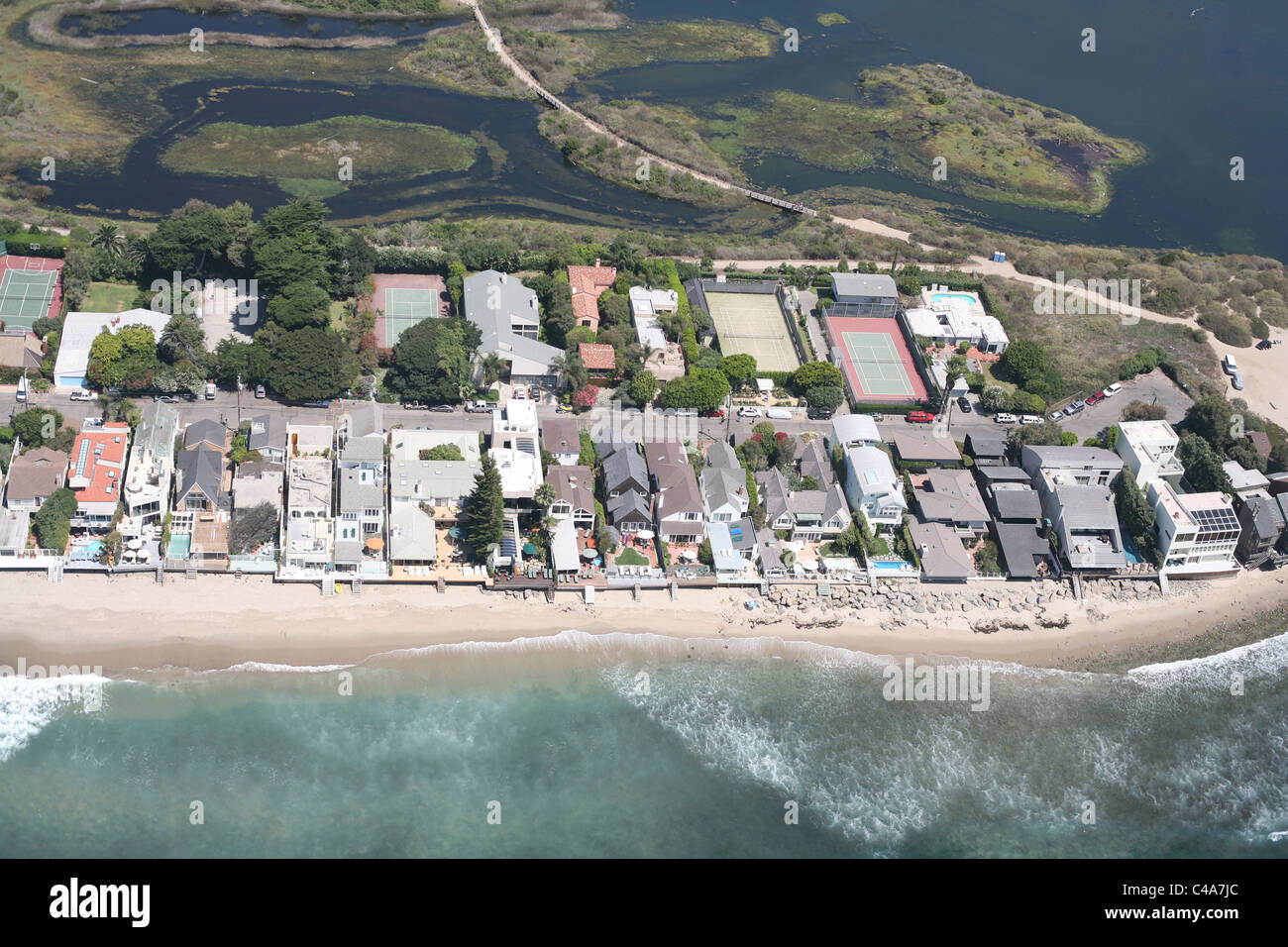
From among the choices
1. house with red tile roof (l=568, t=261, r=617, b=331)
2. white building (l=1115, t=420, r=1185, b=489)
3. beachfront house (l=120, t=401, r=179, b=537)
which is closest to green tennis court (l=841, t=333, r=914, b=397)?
white building (l=1115, t=420, r=1185, b=489)

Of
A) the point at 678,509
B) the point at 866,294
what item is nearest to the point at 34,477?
the point at 678,509

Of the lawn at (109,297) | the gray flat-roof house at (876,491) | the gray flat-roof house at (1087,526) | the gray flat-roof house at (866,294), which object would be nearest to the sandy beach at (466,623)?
the gray flat-roof house at (1087,526)

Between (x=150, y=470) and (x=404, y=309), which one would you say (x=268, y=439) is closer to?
(x=150, y=470)

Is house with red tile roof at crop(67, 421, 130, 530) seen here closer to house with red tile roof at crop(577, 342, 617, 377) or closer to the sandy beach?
the sandy beach

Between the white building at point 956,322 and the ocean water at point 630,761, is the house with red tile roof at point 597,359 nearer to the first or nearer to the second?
the ocean water at point 630,761

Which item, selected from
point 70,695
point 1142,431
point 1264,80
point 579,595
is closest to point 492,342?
point 579,595

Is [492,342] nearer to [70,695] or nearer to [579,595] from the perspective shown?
[579,595]
